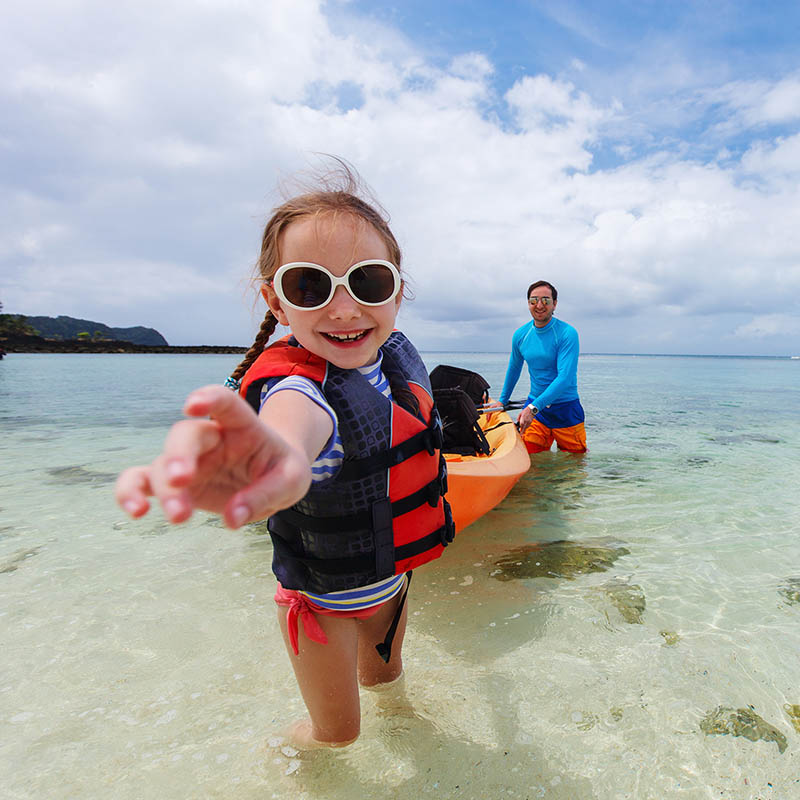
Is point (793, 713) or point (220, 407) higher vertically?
→ point (220, 407)

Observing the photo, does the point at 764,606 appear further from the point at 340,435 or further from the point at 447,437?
the point at 340,435

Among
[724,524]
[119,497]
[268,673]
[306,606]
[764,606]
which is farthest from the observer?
[724,524]

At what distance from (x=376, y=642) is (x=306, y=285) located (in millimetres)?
1381

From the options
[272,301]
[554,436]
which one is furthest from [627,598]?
[554,436]

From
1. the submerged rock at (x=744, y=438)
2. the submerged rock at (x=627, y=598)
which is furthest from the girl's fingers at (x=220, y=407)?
the submerged rock at (x=744, y=438)

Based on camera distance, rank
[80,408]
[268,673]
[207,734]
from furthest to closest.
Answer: [80,408] < [268,673] < [207,734]

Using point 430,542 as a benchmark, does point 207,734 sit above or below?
below

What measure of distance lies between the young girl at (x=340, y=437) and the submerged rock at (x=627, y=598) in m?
1.72

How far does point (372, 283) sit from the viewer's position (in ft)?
5.03

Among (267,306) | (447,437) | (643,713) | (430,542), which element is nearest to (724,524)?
(447,437)

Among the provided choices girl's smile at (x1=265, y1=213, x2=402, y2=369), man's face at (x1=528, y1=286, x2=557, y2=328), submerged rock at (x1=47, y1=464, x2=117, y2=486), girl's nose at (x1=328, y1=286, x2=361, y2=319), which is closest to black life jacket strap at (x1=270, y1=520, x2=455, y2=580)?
girl's smile at (x1=265, y1=213, x2=402, y2=369)

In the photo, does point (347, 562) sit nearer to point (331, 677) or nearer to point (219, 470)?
point (331, 677)

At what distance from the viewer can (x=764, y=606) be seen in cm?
301

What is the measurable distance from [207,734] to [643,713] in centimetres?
188
